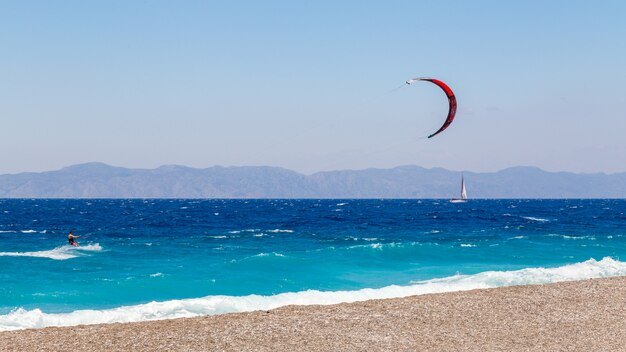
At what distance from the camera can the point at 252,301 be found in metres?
20.2

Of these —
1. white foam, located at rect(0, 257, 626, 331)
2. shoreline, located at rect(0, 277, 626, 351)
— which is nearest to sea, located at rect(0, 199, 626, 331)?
white foam, located at rect(0, 257, 626, 331)

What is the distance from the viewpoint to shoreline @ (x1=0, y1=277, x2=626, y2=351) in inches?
476

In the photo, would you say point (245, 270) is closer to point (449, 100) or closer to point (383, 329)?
point (449, 100)

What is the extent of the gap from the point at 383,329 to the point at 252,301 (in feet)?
25.5

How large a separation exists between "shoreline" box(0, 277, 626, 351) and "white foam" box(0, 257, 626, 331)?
4.68 m

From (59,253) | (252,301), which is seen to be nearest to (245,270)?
(252,301)

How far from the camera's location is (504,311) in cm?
1469

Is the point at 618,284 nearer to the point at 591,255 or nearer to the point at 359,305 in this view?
the point at 359,305

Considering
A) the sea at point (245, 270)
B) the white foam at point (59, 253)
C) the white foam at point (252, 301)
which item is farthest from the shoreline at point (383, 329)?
the white foam at point (59, 253)

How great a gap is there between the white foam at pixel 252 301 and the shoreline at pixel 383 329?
4.68m

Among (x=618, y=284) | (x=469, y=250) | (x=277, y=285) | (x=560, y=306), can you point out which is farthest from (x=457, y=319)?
(x=469, y=250)

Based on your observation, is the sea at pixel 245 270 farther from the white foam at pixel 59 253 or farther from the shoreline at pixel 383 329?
the shoreline at pixel 383 329

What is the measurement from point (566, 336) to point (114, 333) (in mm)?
8145

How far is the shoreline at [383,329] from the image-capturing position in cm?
1209
